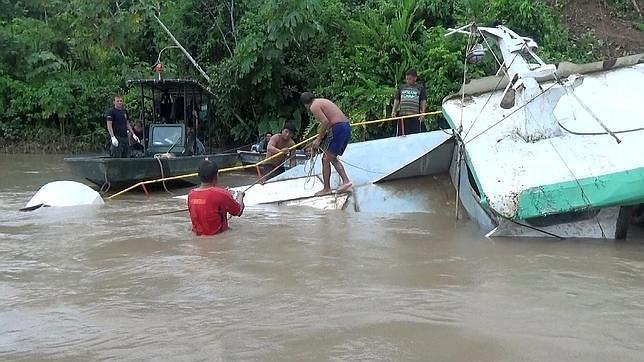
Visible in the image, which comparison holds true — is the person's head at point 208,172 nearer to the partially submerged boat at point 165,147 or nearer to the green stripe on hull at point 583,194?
the green stripe on hull at point 583,194

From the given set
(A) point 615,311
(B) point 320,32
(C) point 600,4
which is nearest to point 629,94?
(A) point 615,311

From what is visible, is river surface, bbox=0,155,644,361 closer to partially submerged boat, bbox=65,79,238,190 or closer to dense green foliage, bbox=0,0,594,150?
partially submerged boat, bbox=65,79,238,190

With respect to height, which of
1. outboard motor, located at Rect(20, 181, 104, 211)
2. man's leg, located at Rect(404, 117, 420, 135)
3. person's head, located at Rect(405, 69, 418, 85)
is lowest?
outboard motor, located at Rect(20, 181, 104, 211)

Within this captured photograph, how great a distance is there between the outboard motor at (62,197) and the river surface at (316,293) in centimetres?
127

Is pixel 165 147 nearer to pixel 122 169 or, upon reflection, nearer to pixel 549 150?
pixel 122 169

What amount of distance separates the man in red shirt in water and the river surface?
0.16 metres

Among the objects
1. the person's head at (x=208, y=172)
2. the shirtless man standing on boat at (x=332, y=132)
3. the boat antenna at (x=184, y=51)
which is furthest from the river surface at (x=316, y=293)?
the boat antenna at (x=184, y=51)

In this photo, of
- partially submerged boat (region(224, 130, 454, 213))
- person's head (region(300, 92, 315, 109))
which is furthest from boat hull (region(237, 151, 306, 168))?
person's head (region(300, 92, 315, 109))

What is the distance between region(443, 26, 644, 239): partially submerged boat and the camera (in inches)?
271

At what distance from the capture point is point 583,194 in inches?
270

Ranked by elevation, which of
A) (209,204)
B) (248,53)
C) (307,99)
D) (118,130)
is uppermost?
(248,53)

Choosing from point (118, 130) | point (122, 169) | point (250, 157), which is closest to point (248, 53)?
point (250, 157)

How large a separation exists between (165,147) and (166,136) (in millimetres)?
231

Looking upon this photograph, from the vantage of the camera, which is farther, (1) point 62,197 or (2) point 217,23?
(2) point 217,23
